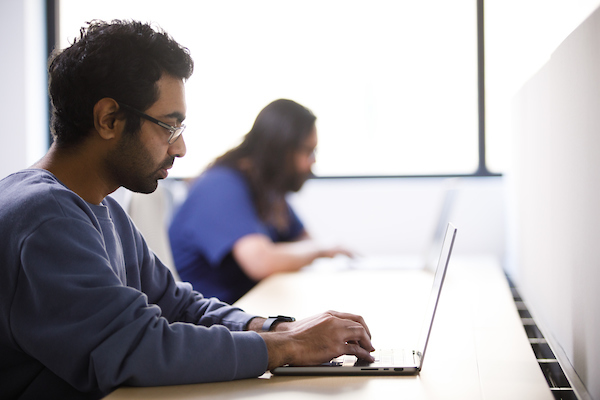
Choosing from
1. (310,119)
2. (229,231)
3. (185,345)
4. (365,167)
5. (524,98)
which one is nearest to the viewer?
(185,345)

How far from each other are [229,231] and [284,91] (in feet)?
6.91

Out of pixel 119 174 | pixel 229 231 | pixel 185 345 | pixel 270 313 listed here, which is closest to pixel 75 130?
pixel 119 174

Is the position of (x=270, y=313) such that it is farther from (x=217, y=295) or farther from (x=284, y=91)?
(x=284, y=91)

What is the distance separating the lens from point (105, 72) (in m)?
0.99

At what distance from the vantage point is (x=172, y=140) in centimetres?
108

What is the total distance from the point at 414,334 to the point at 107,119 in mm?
769

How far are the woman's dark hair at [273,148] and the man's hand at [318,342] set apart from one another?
4.02ft

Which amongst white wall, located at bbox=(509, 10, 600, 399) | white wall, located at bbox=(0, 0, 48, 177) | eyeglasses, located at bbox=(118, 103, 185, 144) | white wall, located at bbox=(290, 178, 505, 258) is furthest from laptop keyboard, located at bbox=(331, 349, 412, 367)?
white wall, located at bbox=(0, 0, 48, 177)

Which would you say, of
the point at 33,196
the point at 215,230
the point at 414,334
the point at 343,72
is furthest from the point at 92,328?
the point at 343,72

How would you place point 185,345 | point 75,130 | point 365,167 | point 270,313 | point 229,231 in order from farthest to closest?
point 365,167 → point 229,231 → point 270,313 → point 75,130 → point 185,345

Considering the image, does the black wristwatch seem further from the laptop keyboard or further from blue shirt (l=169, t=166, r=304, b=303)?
blue shirt (l=169, t=166, r=304, b=303)

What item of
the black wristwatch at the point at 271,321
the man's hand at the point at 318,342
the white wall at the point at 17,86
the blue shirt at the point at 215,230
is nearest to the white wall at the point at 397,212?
the blue shirt at the point at 215,230

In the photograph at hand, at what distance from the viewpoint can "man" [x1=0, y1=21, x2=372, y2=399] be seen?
0.80 meters

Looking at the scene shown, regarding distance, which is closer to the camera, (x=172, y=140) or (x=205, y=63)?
(x=172, y=140)
